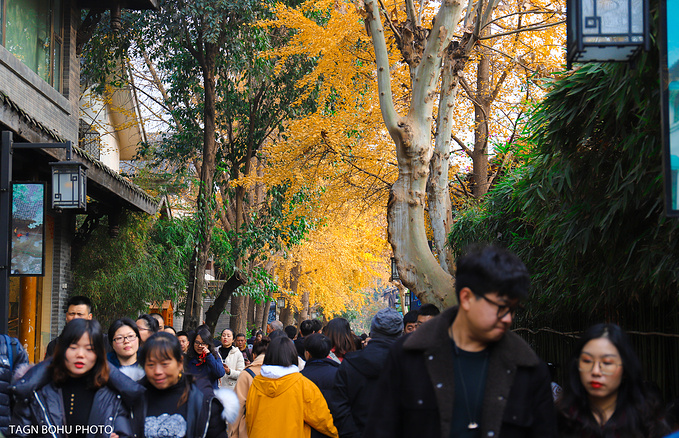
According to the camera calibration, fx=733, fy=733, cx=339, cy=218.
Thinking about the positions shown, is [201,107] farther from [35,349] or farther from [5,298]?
[5,298]

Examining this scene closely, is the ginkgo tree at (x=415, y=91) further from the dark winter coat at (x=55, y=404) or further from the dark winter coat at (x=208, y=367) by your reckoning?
the dark winter coat at (x=55, y=404)

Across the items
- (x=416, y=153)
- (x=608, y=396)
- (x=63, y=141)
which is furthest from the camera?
(x=416, y=153)

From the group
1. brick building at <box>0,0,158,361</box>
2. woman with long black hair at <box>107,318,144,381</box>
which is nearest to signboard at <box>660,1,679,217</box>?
woman with long black hair at <box>107,318,144,381</box>

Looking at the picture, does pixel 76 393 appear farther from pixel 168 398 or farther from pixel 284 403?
pixel 284 403

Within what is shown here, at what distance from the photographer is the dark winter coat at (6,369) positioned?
5102 millimetres

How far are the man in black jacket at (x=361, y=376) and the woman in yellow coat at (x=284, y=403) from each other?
0.11 metres

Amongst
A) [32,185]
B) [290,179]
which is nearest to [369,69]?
[290,179]

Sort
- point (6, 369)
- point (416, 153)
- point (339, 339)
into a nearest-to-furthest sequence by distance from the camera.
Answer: point (6, 369) → point (339, 339) → point (416, 153)

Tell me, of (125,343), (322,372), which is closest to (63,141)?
(125,343)

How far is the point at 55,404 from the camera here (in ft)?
14.0

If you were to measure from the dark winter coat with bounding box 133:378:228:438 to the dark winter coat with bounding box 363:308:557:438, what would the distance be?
177cm

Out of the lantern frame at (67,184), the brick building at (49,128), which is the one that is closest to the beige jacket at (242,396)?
the lantern frame at (67,184)

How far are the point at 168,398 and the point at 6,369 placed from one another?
1580 millimetres

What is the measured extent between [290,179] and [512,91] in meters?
5.85
